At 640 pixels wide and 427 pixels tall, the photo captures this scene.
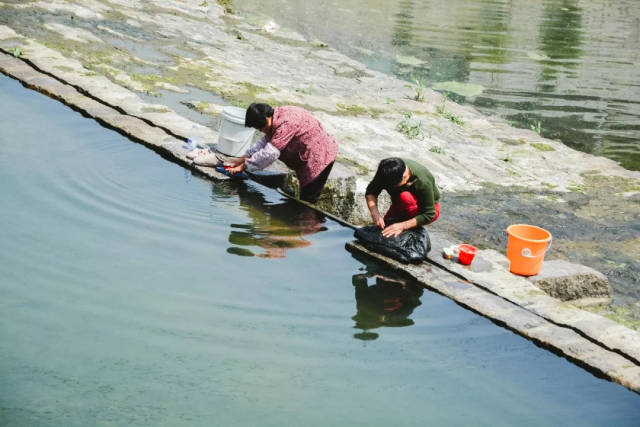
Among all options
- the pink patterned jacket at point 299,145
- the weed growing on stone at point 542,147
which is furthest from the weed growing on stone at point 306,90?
the pink patterned jacket at point 299,145

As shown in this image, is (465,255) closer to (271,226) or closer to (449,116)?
(271,226)

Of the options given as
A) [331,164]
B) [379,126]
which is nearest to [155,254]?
[331,164]

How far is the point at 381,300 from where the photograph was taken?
18.7 feet

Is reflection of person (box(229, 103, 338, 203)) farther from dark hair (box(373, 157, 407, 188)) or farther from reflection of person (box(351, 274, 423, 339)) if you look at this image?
reflection of person (box(351, 274, 423, 339))

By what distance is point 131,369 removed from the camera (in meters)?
4.34

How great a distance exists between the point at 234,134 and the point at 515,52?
536 inches

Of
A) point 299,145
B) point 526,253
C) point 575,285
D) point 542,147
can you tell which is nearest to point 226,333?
point 526,253

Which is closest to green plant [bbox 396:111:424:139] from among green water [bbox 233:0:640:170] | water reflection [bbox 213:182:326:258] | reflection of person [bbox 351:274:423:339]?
green water [bbox 233:0:640:170]

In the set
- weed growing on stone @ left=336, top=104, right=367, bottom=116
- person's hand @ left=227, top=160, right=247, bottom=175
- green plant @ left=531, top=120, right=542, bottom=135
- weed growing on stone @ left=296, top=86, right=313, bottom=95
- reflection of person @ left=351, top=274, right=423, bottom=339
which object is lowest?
reflection of person @ left=351, top=274, right=423, bottom=339

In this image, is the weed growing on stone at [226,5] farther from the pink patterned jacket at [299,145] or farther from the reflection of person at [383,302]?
the reflection of person at [383,302]

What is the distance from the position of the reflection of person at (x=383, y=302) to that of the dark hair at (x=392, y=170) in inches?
33.3

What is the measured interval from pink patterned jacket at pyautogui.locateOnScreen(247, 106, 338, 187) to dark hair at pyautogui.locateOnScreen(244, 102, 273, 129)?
20 cm

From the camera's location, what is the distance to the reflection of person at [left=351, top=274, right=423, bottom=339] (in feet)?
17.6

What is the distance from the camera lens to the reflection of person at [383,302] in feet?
17.6
